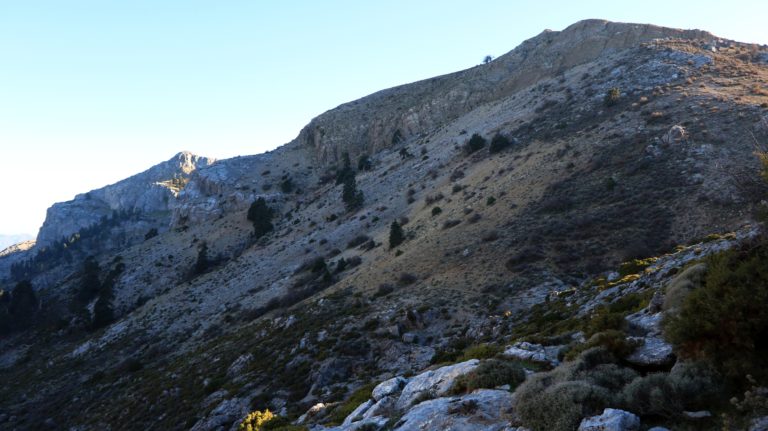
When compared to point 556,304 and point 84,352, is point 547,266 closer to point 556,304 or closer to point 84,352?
point 556,304

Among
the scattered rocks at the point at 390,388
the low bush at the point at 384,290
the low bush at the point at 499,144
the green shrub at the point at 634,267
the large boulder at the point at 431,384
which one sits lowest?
the green shrub at the point at 634,267

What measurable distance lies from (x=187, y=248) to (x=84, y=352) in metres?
28.9

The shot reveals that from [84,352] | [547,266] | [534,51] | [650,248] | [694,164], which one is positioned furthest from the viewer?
[534,51]

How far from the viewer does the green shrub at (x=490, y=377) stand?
12125 millimetres

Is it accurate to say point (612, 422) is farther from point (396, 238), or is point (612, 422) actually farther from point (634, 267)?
point (396, 238)

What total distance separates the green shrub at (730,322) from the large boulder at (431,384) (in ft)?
19.1

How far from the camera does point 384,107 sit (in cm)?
11119

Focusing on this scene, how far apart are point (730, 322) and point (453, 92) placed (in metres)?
94.7

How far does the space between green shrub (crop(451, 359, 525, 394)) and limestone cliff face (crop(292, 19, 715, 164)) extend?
7791cm

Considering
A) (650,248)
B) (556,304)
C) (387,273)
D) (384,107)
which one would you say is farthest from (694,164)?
(384,107)

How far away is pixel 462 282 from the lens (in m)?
30.8

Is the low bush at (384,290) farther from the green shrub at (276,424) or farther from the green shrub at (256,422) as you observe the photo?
the green shrub at (276,424)

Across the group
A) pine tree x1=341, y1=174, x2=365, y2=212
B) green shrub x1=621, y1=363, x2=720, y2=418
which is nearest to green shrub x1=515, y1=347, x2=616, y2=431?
green shrub x1=621, y1=363, x2=720, y2=418

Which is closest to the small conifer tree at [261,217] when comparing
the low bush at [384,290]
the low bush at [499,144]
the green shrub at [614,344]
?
the low bush at [499,144]
